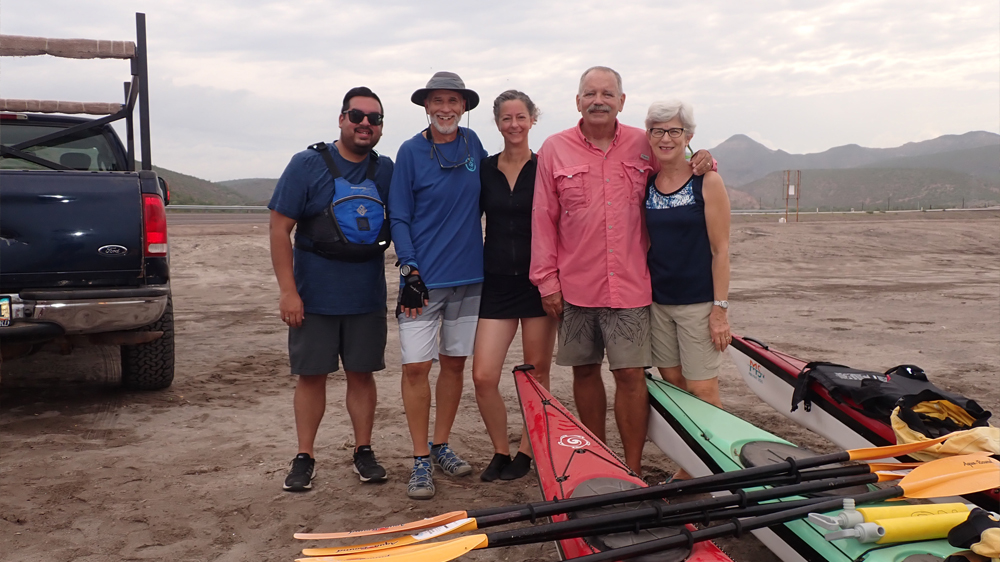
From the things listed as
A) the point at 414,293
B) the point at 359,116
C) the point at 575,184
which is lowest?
the point at 414,293

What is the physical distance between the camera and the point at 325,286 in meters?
3.69

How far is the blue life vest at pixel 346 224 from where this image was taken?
364cm

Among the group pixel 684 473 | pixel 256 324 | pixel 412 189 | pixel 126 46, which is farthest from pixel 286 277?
pixel 256 324

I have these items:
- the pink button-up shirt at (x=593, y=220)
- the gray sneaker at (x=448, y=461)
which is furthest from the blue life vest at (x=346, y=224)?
the gray sneaker at (x=448, y=461)

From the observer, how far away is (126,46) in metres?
5.43

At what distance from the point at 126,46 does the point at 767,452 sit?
211 inches

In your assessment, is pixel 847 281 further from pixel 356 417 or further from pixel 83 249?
pixel 83 249

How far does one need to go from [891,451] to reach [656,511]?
125cm

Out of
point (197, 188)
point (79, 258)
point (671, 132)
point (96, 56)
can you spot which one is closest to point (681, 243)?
point (671, 132)

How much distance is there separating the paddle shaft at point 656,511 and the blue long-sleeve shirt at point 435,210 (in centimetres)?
157

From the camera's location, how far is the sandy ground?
10.6ft

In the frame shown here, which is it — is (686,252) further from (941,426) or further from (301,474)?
(301,474)

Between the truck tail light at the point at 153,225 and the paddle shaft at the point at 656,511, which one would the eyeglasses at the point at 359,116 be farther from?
the paddle shaft at the point at 656,511

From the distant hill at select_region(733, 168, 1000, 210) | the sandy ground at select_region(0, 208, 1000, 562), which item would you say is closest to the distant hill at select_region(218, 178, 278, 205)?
the distant hill at select_region(733, 168, 1000, 210)
